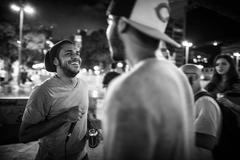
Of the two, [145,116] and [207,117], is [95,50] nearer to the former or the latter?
[207,117]

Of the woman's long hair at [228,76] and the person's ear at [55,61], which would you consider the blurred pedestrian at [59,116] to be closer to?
the person's ear at [55,61]

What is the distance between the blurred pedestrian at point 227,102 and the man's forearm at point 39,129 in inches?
102

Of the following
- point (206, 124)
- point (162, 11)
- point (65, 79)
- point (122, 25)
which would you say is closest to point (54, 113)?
point (65, 79)

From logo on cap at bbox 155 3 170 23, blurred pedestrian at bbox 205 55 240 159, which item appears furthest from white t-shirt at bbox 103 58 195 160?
blurred pedestrian at bbox 205 55 240 159

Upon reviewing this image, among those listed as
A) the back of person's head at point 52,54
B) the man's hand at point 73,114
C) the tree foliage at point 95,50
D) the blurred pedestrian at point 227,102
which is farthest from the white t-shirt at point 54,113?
the tree foliage at point 95,50

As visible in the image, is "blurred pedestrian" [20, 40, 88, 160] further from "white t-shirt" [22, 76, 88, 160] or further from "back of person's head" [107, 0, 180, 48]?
Result: "back of person's head" [107, 0, 180, 48]

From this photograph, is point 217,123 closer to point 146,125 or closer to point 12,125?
point 146,125

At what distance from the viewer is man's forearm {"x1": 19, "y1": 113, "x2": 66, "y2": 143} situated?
2.21 meters

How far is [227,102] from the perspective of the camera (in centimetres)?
378

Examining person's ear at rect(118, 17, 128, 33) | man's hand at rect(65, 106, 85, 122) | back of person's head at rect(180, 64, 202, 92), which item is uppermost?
person's ear at rect(118, 17, 128, 33)

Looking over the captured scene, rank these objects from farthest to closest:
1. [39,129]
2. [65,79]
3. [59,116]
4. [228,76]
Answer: [228,76] → [65,79] → [59,116] → [39,129]

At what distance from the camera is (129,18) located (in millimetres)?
1140

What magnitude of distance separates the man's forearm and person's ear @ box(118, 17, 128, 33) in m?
1.54

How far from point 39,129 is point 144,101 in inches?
68.8
